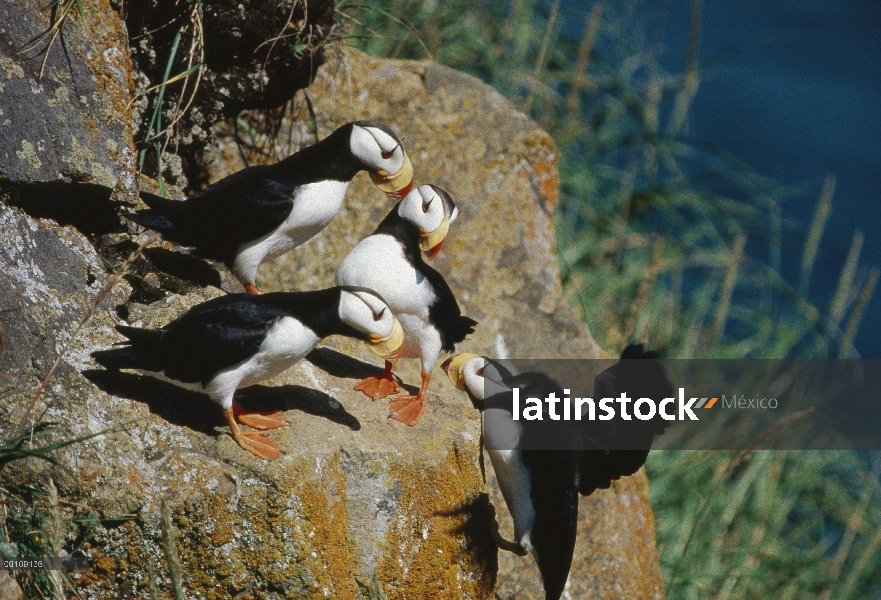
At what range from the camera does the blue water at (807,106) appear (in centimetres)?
1041

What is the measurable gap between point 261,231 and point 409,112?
70.9 inches

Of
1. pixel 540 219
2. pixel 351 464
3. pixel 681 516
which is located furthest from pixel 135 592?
pixel 681 516

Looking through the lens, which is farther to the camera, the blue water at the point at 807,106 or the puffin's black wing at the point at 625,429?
the blue water at the point at 807,106

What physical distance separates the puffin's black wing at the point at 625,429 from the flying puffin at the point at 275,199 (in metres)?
1.14

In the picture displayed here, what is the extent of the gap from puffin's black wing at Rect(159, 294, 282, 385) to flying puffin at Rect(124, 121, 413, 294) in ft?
2.24

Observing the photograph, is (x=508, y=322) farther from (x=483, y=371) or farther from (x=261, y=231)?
(x=261, y=231)

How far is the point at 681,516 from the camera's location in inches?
241

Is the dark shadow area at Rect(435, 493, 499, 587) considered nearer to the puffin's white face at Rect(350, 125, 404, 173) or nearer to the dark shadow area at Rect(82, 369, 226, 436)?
the dark shadow area at Rect(82, 369, 226, 436)

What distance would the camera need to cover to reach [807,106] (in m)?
12.1

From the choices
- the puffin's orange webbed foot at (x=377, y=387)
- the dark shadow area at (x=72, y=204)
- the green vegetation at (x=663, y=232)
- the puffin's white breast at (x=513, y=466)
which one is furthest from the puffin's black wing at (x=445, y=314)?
the green vegetation at (x=663, y=232)

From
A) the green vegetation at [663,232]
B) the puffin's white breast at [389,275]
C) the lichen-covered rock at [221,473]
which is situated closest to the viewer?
the lichen-covered rock at [221,473]

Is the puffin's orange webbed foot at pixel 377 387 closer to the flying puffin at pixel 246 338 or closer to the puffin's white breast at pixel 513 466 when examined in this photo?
the puffin's white breast at pixel 513 466

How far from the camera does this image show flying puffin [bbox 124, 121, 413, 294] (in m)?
3.63

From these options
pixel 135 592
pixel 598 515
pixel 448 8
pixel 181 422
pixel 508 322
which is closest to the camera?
pixel 135 592
